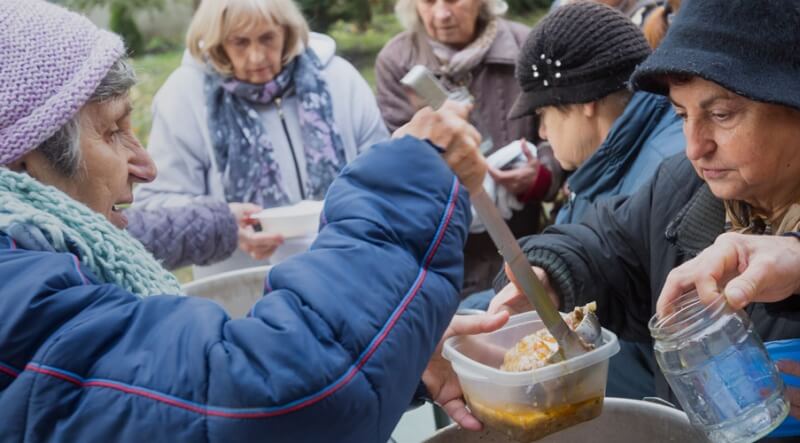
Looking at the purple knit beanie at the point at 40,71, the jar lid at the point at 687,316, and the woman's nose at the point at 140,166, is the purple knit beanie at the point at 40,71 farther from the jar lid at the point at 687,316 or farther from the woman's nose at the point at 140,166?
the jar lid at the point at 687,316

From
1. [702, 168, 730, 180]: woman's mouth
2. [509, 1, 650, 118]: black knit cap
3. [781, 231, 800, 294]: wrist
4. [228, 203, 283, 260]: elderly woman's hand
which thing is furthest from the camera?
[228, 203, 283, 260]: elderly woman's hand

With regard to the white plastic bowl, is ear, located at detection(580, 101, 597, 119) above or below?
above

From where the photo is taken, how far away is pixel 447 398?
1.53 meters

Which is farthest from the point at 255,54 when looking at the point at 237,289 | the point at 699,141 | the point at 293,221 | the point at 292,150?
the point at 699,141

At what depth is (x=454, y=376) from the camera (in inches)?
61.6

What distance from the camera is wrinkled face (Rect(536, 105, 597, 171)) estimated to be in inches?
95.9

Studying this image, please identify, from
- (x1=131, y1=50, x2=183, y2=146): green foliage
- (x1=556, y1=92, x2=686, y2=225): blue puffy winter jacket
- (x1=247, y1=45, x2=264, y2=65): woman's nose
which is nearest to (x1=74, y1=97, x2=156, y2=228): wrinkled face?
(x1=556, y1=92, x2=686, y2=225): blue puffy winter jacket

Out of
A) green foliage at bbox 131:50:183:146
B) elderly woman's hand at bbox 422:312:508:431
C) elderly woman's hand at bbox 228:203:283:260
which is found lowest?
green foliage at bbox 131:50:183:146

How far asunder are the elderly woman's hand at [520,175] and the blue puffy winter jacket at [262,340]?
219cm

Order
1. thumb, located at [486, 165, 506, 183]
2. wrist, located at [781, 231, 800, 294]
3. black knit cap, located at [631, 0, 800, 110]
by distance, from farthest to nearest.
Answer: thumb, located at [486, 165, 506, 183], black knit cap, located at [631, 0, 800, 110], wrist, located at [781, 231, 800, 294]

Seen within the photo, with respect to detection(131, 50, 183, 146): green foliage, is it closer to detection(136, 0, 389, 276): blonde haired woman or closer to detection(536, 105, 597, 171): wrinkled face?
detection(136, 0, 389, 276): blonde haired woman

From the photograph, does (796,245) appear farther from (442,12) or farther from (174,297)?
(442,12)

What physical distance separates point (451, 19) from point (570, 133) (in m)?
1.26

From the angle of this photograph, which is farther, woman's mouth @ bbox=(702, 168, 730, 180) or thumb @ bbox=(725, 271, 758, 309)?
woman's mouth @ bbox=(702, 168, 730, 180)
